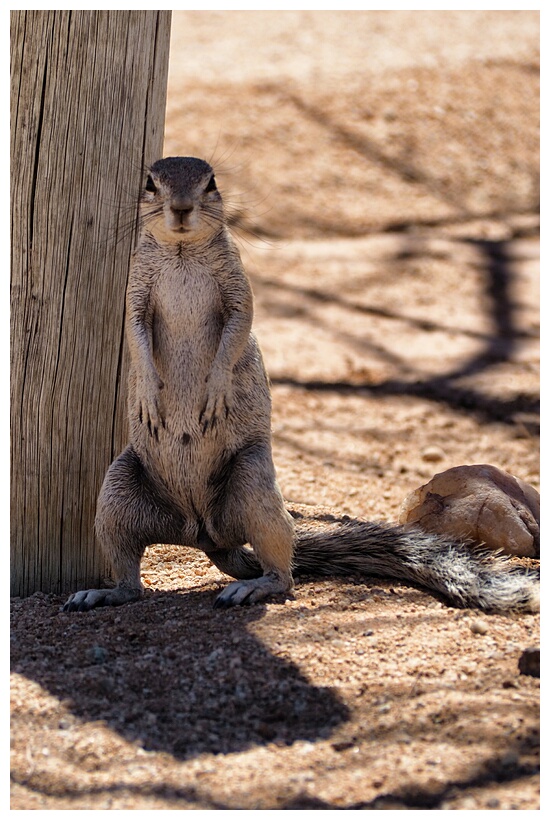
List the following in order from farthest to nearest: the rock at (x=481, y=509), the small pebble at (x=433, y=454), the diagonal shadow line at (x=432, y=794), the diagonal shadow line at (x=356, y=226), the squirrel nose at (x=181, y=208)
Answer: the diagonal shadow line at (x=356, y=226), the small pebble at (x=433, y=454), the rock at (x=481, y=509), the squirrel nose at (x=181, y=208), the diagonal shadow line at (x=432, y=794)

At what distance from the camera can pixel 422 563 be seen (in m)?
4.27

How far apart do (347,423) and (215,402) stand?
3.18 m

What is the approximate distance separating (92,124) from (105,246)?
1.64ft

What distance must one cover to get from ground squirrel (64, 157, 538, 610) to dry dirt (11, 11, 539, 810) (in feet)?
0.49

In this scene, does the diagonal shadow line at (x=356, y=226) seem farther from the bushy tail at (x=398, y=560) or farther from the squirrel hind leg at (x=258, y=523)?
the squirrel hind leg at (x=258, y=523)

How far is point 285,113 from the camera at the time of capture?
11.1m

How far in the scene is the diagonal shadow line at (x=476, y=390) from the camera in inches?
291

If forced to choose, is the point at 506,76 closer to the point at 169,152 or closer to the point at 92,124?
the point at 169,152

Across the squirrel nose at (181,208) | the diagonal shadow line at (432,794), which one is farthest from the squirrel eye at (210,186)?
the diagonal shadow line at (432,794)

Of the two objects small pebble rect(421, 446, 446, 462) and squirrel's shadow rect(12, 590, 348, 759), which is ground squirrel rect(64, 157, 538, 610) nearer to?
squirrel's shadow rect(12, 590, 348, 759)

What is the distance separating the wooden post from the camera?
4.20 meters

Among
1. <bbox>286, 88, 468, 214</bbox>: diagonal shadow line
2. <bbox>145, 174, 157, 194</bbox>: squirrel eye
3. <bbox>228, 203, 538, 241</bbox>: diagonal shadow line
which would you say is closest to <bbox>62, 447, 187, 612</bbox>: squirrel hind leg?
<bbox>145, 174, 157, 194</bbox>: squirrel eye

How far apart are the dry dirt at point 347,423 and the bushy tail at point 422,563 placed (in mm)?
83

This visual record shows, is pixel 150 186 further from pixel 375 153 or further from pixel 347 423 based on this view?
pixel 375 153
